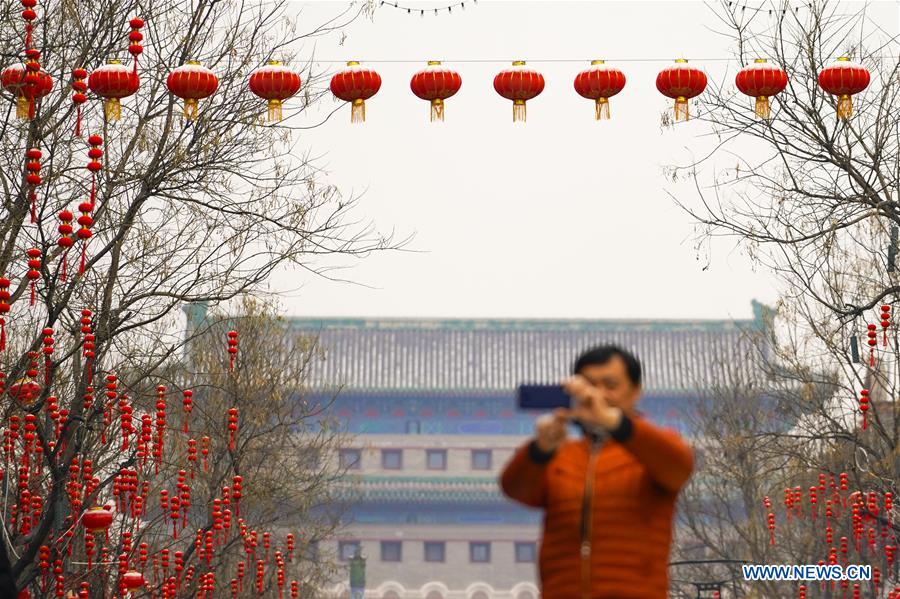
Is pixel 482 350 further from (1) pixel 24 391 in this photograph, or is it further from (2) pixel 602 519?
(2) pixel 602 519

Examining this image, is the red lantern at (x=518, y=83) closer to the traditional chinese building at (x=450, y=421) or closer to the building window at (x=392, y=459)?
the traditional chinese building at (x=450, y=421)

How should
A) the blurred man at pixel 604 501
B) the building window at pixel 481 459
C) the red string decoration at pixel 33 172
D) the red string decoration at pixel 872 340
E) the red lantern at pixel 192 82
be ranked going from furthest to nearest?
1. the building window at pixel 481 459
2. the red string decoration at pixel 872 340
3. the red lantern at pixel 192 82
4. the red string decoration at pixel 33 172
5. the blurred man at pixel 604 501

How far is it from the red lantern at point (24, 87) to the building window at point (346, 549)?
133ft

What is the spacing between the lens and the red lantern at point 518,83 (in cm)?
1468

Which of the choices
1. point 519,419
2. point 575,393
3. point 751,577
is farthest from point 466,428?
point 575,393

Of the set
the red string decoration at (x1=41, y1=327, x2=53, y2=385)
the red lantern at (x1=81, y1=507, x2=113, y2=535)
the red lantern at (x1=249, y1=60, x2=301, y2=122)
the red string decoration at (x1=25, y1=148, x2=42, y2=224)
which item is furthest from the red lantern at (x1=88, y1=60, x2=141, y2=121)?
the red lantern at (x1=81, y1=507, x2=113, y2=535)

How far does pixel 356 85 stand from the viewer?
47.5 feet

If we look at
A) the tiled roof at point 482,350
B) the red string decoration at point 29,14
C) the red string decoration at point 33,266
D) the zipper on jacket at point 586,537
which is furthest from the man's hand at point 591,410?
the tiled roof at point 482,350

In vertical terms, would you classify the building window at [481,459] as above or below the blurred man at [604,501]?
above

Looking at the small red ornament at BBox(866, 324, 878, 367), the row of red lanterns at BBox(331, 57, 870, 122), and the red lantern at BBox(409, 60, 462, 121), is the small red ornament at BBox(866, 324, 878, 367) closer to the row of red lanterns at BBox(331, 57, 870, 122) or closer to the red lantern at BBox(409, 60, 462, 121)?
the row of red lanterns at BBox(331, 57, 870, 122)

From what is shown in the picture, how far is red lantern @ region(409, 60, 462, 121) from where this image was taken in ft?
47.8

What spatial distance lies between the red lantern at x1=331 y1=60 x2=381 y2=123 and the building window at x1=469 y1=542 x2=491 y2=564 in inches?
1540

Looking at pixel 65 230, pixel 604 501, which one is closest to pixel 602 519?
pixel 604 501

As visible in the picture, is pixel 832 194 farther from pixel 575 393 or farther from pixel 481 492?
pixel 481 492
